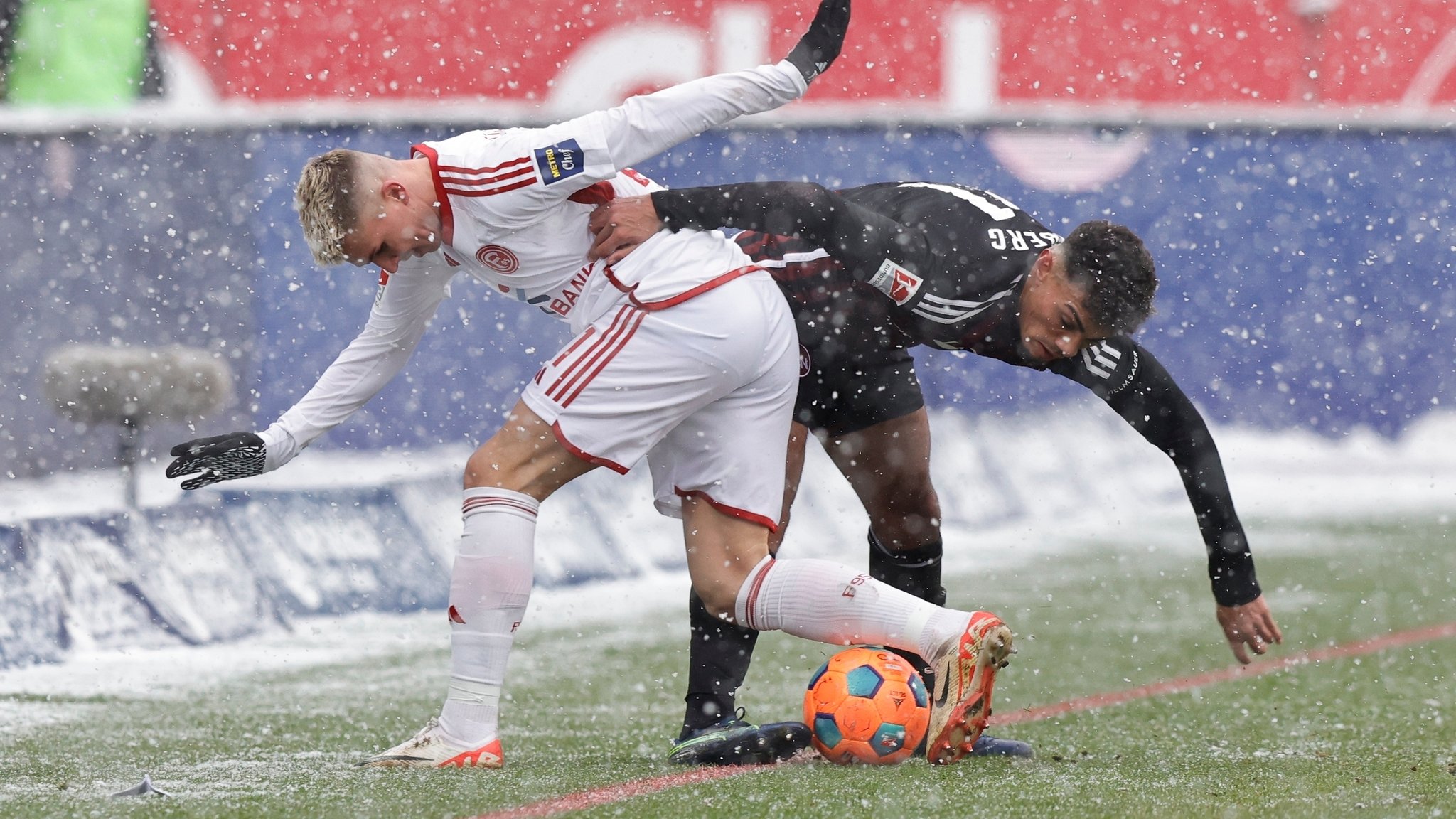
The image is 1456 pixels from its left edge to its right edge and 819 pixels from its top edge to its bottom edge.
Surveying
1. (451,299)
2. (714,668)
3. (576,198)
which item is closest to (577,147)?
(576,198)

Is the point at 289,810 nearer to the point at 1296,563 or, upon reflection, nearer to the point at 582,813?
the point at 582,813

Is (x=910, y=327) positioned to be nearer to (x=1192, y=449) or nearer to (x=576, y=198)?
(x=1192, y=449)

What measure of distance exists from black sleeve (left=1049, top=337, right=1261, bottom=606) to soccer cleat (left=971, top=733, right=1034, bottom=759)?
24.1 inches

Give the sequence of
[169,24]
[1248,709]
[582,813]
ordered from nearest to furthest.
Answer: [582,813], [1248,709], [169,24]

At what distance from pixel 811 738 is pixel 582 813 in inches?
34.6

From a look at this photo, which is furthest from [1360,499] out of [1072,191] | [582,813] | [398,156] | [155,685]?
[582,813]

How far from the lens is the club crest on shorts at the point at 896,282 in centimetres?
409

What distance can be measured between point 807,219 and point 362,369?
1298 millimetres

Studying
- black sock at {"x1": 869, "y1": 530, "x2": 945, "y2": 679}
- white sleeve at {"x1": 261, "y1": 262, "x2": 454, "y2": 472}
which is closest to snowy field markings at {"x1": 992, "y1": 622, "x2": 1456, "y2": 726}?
black sock at {"x1": 869, "y1": 530, "x2": 945, "y2": 679}

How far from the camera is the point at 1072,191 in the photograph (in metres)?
12.4

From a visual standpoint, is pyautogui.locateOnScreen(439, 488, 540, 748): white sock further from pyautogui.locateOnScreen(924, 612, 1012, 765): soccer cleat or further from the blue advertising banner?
the blue advertising banner

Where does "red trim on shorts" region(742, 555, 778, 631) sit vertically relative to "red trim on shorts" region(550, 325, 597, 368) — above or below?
below

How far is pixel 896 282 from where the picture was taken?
4109 mm

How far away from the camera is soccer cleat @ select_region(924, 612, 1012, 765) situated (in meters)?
3.89
